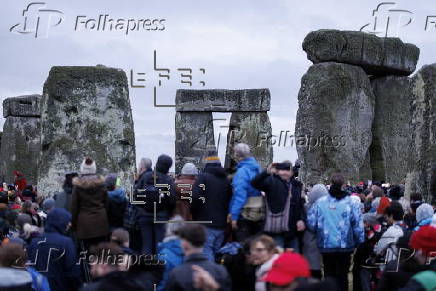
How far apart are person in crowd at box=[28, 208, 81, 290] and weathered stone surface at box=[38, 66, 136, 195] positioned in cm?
439

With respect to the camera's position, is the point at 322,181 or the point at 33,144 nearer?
the point at 322,181

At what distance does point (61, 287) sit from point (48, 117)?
4.91 m

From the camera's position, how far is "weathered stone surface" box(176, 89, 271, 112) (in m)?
23.4

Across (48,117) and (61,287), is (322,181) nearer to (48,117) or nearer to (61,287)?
(48,117)

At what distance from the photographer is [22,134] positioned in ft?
76.1

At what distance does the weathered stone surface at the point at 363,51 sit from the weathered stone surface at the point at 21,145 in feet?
27.3

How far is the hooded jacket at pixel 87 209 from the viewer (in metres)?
8.45

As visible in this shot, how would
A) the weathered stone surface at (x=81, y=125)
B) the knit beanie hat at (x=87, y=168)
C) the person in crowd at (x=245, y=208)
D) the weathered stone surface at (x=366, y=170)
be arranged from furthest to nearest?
the weathered stone surface at (x=366, y=170), the weathered stone surface at (x=81, y=125), the knit beanie hat at (x=87, y=168), the person in crowd at (x=245, y=208)

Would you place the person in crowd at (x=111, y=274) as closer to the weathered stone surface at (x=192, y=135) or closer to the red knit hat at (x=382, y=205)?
the red knit hat at (x=382, y=205)

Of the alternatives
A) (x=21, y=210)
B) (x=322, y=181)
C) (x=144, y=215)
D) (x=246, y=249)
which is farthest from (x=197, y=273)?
(x=322, y=181)

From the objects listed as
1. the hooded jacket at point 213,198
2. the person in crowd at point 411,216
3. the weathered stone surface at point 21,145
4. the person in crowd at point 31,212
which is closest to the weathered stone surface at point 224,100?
the weathered stone surface at point 21,145

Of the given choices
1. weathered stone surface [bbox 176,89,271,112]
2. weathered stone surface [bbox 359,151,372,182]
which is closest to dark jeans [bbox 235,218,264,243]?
weathered stone surface [bbox 359,151,372,182]

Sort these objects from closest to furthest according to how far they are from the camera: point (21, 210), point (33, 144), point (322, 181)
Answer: point (21, 210) → point (322, 181) → point (33, 144)

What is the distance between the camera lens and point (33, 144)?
917 inches
